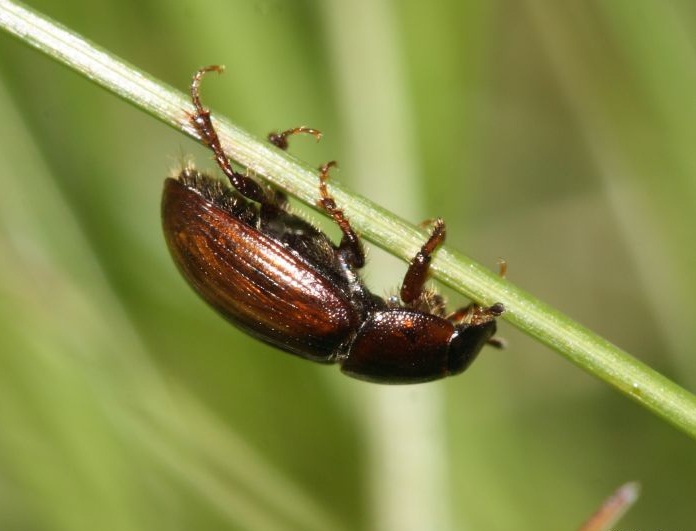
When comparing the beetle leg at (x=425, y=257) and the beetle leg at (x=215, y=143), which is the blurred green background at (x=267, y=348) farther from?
the beetle leg at (x=425, y=257)

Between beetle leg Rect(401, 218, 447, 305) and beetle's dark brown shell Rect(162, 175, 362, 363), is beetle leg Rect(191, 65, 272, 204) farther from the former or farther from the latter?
beetle leg Rect(401, 218, 447, 305)

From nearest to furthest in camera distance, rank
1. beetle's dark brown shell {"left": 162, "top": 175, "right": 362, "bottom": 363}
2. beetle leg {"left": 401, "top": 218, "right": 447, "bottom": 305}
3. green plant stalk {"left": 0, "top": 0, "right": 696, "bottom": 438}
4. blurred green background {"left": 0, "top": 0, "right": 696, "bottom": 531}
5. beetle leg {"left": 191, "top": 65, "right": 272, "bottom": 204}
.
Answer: green plant stalk {"left": 0, "top": 0, "right": 696, "bottom": 438}
beetle leg {"left": 191, "top": 65, "right": 272, "bottom": 204}
beetle leg {"left": 401, "top": 218, "right": 447, "bottom": 305}
beetle's dark brown shell {"left": 162, "top": 175, "right": 362, "bottom": 363}
blurred green background {"left": 0, "top": 0, "right": 696, "bottom": 531}

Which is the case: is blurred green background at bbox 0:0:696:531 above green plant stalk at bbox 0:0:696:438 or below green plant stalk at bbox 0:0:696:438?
above

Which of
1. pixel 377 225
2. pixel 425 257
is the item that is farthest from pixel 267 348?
pixel 377 225

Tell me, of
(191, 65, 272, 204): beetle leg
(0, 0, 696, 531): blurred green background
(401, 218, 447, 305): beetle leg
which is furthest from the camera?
(0, 0, 696, 531): blurred green background

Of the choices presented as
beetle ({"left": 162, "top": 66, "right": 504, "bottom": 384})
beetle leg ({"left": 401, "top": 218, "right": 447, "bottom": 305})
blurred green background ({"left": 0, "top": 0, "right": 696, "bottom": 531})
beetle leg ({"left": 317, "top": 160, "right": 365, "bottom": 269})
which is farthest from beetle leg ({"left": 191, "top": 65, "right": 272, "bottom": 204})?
beetle leg ({"left": 401, "top": 218, "right": 447, "bottom": 305})

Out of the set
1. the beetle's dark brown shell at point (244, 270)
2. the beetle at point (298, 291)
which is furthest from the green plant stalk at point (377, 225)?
the beetle's dark brown shell at point (244, 270)

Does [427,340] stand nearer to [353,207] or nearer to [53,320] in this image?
[353,207]

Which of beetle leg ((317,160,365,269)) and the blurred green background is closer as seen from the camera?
beetle leg ((317,160,365,269))
